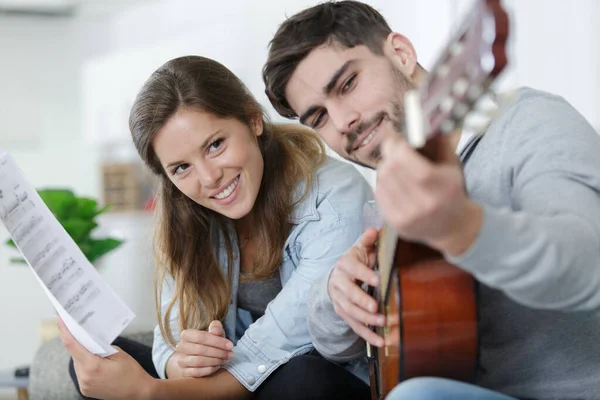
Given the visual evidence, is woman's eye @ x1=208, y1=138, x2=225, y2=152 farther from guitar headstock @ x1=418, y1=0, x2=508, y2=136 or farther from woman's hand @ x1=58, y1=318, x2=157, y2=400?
guitar headstock @ x1=418, y1=0, x2=508, y2=136

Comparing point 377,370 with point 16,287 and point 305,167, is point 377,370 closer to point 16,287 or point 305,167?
point 305,167

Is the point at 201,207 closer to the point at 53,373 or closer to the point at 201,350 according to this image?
the point at 201,350

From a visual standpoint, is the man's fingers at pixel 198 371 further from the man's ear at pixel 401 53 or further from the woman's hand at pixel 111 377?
the man's ear at pixel 401 53

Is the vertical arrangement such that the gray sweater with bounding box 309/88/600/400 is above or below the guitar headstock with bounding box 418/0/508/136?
below

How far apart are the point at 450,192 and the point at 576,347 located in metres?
0.42

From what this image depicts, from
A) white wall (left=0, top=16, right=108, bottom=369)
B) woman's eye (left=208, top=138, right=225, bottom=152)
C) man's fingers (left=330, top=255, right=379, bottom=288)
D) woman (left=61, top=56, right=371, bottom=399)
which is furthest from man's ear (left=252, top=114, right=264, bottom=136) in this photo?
white wall (left=0, top=16, right=108, bottom=369)

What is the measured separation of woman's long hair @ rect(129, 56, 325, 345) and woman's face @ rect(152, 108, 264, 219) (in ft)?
0.08

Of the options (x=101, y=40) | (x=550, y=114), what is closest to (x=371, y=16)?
(x=550, y=114)

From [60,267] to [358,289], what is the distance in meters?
0.51

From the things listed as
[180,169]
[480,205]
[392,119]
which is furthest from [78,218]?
[480,205]

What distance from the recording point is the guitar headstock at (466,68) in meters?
0.60

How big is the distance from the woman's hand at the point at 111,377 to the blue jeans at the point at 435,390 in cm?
71

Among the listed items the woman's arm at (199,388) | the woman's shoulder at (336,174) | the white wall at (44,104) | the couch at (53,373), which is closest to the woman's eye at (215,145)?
the woman's shoulder at (336,174)

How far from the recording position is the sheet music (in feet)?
4.06
